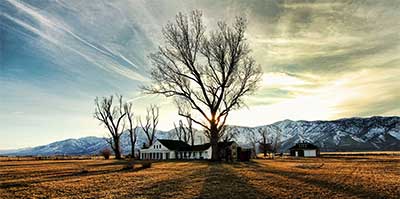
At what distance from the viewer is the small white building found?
82.0m

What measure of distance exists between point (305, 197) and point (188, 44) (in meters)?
33.4

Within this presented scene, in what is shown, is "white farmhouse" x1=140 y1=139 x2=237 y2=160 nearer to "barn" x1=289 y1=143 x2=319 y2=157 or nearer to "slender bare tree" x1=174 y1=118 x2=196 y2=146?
"slender bare tree" x1=174 y1=118 x2=196 y2=146

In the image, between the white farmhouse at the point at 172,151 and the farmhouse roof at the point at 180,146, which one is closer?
the white farmhouse at the point at 172,151

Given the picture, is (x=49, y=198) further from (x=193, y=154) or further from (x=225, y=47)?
(x=193, y=154)

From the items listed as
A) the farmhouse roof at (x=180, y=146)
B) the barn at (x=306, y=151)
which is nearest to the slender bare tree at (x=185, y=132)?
the farmhouse roof at (x=180, y=146)

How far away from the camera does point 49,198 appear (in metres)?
13.4

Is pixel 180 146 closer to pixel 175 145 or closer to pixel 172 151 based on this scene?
pixel 175 145

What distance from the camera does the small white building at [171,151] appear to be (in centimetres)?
8200

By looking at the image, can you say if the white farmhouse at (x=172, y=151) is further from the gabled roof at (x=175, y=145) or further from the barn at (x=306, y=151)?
the barn at (x=306, y=151)

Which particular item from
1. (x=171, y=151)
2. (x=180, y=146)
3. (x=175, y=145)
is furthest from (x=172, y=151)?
(x=180, y=146)

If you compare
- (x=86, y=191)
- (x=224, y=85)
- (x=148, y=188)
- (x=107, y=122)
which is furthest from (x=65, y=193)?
(x=107, y=122)

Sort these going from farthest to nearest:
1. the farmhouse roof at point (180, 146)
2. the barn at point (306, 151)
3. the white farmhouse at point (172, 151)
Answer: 1. the barn at point (306, 151)
2. the farmhouse roof at point (180, 146)
3. the white farmhouse at point (172, 151)

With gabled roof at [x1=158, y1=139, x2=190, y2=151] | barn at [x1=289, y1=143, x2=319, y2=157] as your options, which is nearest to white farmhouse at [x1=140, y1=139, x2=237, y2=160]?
gabled roof at [x1=158, y1=139, x2=190, y2=151]

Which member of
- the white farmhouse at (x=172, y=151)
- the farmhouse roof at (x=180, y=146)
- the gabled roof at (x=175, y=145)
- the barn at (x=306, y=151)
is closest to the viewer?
the white farmhouse at (x=172, y=151)
